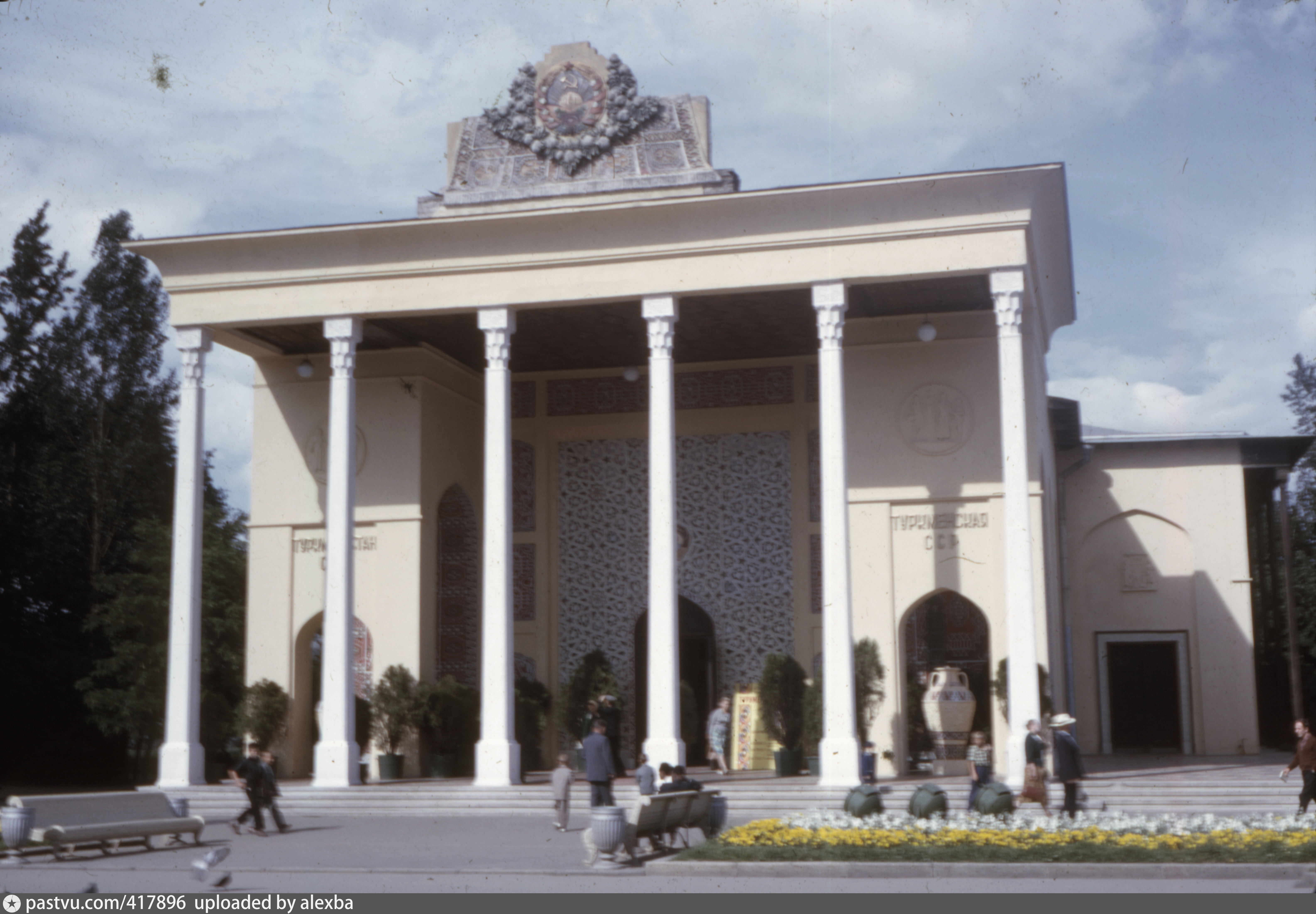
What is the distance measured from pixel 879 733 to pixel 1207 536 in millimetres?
8818

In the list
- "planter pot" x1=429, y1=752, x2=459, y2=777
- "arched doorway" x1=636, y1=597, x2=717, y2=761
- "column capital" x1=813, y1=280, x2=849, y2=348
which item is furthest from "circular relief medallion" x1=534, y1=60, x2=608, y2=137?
"planter pot" x1=429, y1=752, x2=459, y2=777

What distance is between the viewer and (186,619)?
68.1 ft

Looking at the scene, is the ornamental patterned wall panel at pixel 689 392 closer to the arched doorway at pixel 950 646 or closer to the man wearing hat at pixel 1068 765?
the arched doorway at pixel 950 646

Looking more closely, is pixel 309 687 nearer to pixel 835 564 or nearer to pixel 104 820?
pixel 104 820

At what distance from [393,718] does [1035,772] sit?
10121 mm

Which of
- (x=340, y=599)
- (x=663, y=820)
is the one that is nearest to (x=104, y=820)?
(x=340, y=599)

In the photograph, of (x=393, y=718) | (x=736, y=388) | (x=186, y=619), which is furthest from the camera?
(x=736, y=388)

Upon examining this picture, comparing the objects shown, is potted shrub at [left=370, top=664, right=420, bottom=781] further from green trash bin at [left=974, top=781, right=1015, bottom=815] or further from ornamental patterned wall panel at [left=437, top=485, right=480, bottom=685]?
green trash bin at [left=974, top=781, right=1015, bottom=815]

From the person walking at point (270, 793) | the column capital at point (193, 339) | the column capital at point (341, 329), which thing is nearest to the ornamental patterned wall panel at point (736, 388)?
the column capital at point (341, 329)

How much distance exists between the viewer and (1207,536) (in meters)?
26.4

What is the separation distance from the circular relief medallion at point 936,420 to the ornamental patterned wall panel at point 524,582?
7043 millimetres

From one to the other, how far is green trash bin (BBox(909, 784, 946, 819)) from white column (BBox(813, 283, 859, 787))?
4276 millimetres

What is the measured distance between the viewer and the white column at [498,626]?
1975cm
